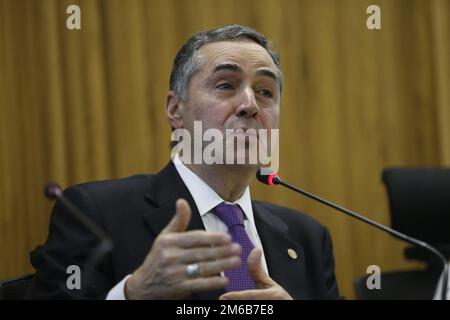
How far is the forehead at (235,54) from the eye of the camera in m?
1.93

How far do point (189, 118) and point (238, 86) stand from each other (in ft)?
0.61

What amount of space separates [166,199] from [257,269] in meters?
0.43

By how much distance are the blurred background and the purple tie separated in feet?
5.57

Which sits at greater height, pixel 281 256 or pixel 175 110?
pixel 175 110

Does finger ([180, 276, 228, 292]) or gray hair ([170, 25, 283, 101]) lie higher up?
gray hair ([170, 25, 283, 101])

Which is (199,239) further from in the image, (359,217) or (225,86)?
(225,86)

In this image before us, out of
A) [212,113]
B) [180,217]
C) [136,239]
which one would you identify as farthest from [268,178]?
[180,217]

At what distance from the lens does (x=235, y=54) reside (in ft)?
6.36

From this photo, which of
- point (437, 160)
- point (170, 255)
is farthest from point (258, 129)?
point (437, 160)

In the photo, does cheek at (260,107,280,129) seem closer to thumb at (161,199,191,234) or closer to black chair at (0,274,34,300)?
thumb at (161,199,191,234)

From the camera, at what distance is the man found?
1647 millimetres

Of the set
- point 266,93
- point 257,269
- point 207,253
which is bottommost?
point 257,269

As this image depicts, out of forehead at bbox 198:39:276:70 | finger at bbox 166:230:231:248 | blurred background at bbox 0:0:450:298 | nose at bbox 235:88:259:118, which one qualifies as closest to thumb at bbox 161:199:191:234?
finger at bbox 166:230:231:248
